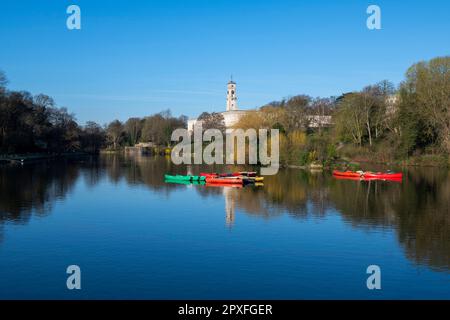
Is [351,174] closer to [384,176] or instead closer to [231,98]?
[384,176]

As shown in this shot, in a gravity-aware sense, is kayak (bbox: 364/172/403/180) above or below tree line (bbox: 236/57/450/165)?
below

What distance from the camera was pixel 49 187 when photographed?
31844mm

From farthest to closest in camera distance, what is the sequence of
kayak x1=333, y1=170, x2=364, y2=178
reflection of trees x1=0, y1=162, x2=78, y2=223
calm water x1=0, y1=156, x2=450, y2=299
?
kayak x1=333, y1=170, x2=364, y2=178
reflection of trees x1=0, y1=162, x2=78, y2=223
calm water x1=0, y1=156, x2=450, y2=299

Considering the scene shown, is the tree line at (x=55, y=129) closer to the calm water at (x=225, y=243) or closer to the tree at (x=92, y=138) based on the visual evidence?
the tree at (x=92, y=138)

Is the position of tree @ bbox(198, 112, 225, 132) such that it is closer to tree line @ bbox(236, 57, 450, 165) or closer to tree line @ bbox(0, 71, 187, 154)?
tree line @ bbox(0, 71, 187, 154)

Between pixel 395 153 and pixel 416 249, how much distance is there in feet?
139

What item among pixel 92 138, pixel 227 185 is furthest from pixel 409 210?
pixel 92 138

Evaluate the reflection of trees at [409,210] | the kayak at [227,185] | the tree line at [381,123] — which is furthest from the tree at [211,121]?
the reflection of trees at [409,210]

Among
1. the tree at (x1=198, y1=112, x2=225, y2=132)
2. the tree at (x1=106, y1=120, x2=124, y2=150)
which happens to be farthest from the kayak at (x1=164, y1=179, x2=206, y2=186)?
the tree at (x1=106, y1=120, x2=124, y2=150)

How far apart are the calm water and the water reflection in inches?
3.2

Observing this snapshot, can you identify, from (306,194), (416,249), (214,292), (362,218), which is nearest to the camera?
(214,292)

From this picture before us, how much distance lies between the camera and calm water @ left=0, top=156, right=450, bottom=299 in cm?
1180

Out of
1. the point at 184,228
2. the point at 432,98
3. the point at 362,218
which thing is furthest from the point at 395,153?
the point at 184,228
